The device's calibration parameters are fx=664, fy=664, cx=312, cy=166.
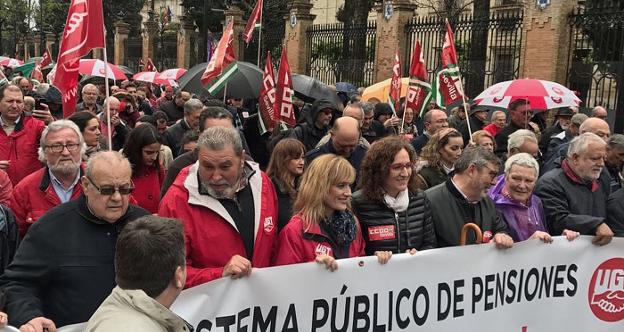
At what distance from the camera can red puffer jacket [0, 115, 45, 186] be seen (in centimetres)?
569

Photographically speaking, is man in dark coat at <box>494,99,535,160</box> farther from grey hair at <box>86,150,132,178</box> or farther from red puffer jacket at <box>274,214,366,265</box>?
grey hair at <box>86,150,132,178</box>

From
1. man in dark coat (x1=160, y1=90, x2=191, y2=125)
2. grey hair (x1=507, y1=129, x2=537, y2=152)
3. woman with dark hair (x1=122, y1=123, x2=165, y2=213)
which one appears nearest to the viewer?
woman with dark hair (x1=122, y1=123, x2=165, y2=213)

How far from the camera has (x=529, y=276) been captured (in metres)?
4.38

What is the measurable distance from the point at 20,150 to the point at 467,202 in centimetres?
382

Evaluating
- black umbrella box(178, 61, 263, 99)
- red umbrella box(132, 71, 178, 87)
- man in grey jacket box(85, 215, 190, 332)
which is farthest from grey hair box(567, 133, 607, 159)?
red umbrella box(132, 71, 178, 87)

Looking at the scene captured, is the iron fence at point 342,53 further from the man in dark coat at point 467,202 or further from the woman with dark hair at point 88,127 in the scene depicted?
the man in dark coat at point 467,202

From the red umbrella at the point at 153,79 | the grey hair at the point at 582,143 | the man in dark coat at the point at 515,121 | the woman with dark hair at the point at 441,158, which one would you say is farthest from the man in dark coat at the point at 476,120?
the red umbrella at the point at 153,79

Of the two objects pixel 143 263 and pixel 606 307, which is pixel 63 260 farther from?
pixel 606 307

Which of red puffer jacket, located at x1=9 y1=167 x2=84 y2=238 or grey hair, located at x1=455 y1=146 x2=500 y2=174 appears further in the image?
grey hair, located at x1=455 y1=146 x2=500 y2=174

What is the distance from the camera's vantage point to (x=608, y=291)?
4707mm

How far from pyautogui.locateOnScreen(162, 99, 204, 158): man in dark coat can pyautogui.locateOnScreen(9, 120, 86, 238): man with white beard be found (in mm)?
3415

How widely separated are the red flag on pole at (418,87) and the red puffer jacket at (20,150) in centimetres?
521

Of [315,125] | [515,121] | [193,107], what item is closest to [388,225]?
[315,125]

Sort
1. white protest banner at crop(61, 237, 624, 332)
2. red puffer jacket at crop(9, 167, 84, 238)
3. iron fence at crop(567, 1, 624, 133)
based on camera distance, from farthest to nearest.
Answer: iron fence at crop(567, 1, 624, 133) → red puffer jacket at crop(9, 167, 84, 238) → white protest banner at crop(61, 237, 624, 332)
